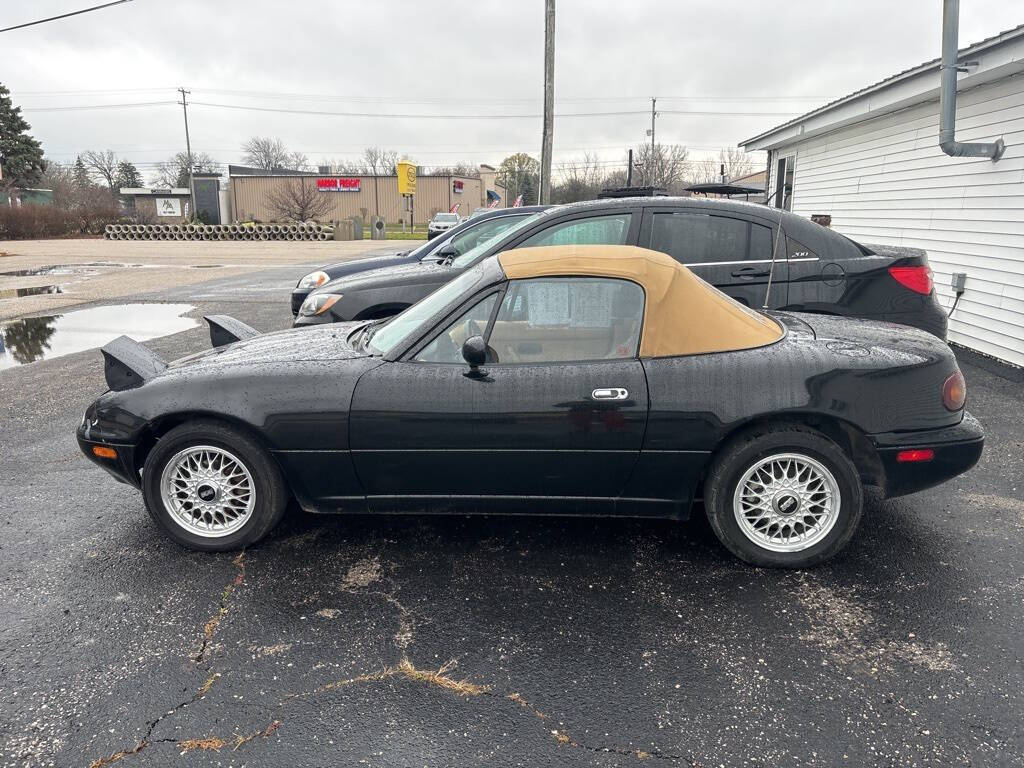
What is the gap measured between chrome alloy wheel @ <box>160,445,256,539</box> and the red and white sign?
7097 cm

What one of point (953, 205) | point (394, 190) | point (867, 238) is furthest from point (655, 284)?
point (394, 190)

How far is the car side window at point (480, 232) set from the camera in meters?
8.07

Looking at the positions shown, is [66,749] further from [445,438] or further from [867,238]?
[867,238]

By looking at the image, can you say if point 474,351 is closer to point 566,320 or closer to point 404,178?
point 566,320

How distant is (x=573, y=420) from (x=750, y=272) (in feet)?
8.75

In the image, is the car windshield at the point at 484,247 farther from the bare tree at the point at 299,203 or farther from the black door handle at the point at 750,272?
the bare tree at the point at 299,203

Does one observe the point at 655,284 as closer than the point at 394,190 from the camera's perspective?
Yes

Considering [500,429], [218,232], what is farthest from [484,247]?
[218,232]

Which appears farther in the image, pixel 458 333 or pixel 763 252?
pixel 763 252

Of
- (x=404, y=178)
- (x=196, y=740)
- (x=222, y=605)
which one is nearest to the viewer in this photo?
(x=196, y=740)

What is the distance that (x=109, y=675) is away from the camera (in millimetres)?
2645

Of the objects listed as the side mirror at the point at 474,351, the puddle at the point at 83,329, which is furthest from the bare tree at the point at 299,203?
the side mirror at the point at 474,351

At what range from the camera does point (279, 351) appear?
378 cm

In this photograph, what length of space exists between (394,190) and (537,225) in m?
68.0
